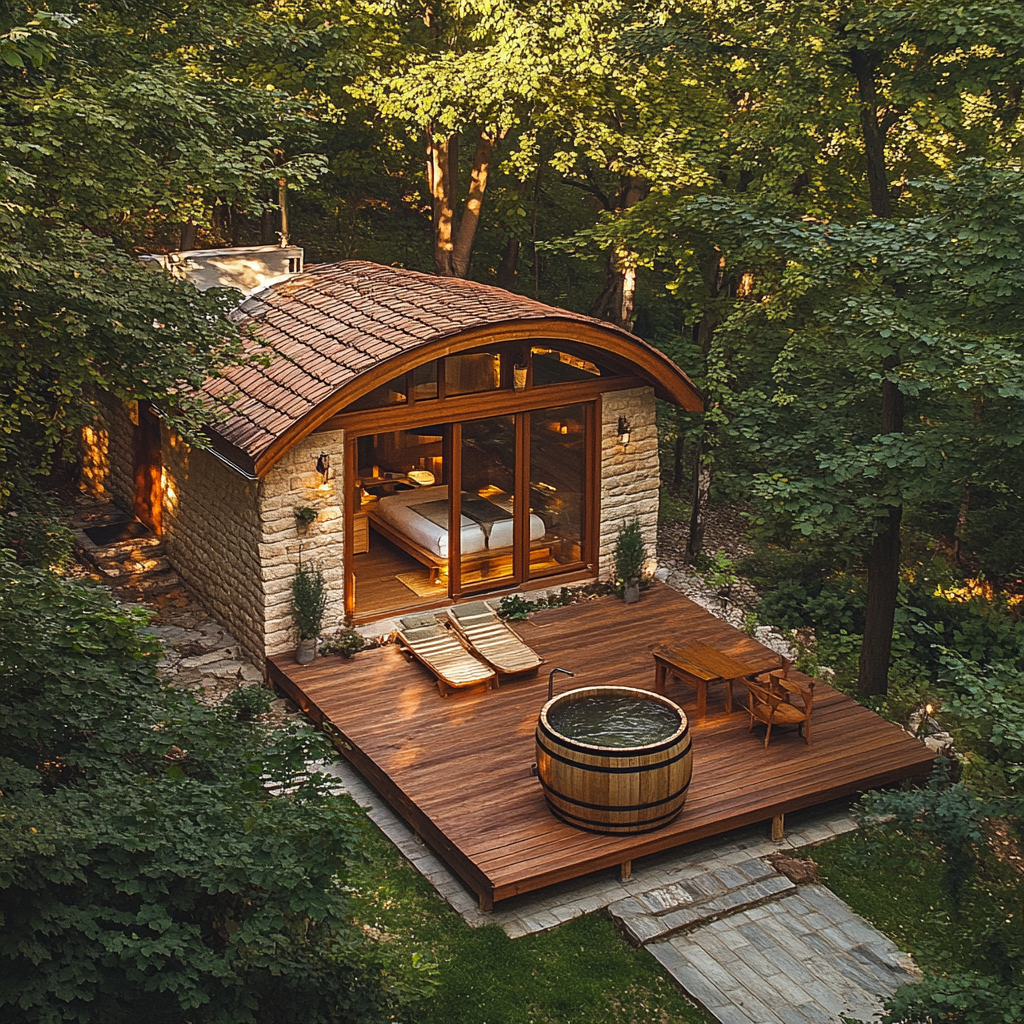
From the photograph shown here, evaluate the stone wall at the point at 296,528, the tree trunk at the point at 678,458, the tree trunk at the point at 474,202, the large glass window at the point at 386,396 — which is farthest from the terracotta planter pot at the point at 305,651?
the tree trunk at the point at 474,202

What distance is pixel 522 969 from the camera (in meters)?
7.67

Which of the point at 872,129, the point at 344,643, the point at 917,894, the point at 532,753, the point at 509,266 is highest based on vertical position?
the point at 872,129

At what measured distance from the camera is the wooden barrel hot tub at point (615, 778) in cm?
830

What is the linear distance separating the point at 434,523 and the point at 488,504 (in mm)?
640

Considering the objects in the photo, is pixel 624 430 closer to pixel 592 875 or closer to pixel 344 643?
pixel 344 643

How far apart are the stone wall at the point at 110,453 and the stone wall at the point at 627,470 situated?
18.9ft

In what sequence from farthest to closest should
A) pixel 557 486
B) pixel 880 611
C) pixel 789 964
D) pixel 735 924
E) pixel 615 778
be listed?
pixel 557 486 < pixel 880 611 < pixel 615 778 < pixel 735 924 < pixel 789 964

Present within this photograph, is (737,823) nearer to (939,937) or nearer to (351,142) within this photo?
(939,937)

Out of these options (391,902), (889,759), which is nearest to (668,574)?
(889,759)

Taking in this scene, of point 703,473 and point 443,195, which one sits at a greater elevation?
point 443,195

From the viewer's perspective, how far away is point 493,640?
11250mm

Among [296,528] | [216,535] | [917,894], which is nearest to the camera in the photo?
[917,894]

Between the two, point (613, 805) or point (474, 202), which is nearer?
point (613, 805)

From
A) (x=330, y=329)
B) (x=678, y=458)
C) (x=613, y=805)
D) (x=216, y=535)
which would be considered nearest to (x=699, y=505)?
(x=678, y=458)
